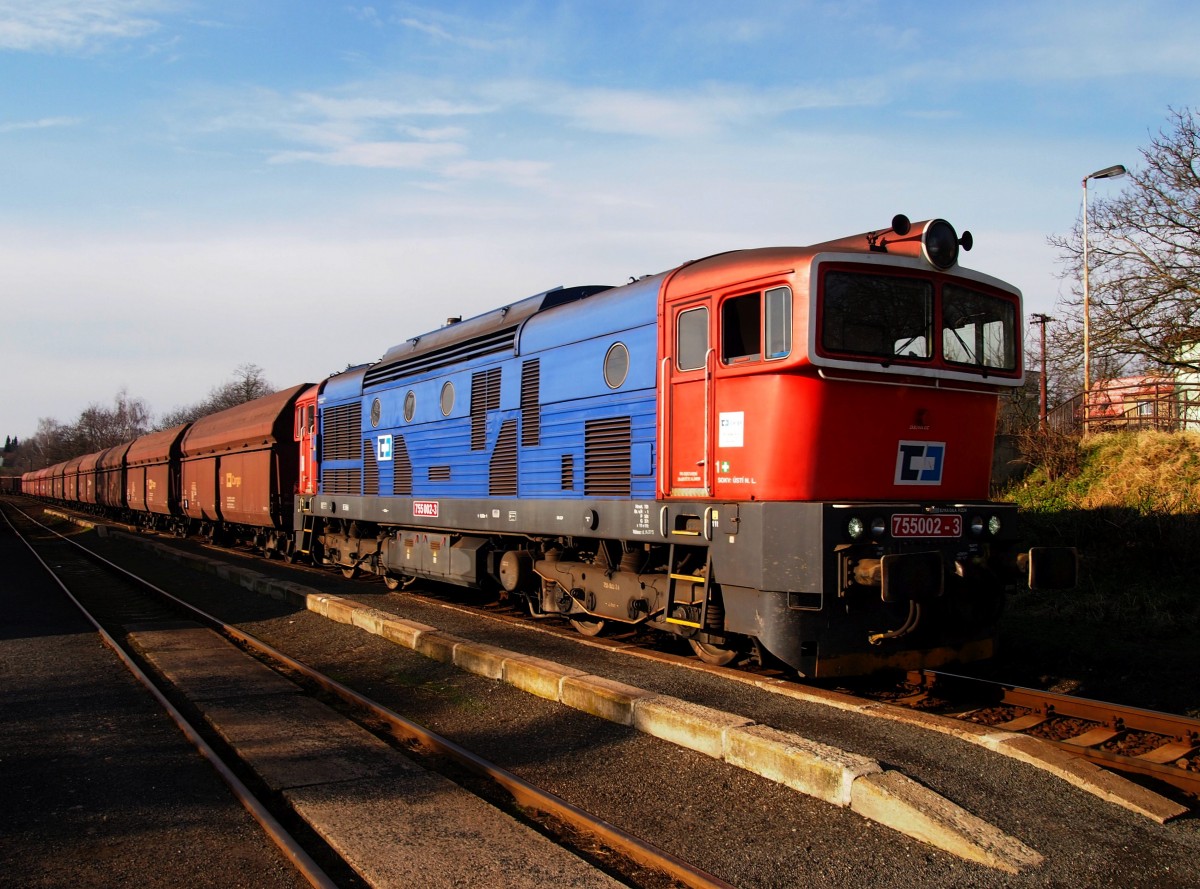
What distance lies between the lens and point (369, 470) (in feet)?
46.9

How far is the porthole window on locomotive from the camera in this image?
8.34m

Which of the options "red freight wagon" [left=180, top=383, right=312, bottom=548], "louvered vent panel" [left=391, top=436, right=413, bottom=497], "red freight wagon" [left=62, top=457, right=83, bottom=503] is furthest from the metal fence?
"red freight wagon" [left=62, top=457, right=83, bottom=503]

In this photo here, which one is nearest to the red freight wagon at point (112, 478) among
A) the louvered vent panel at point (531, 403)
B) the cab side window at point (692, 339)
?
the louvered vent panel at point (531, 403)

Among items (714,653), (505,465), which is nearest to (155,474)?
(505,465)

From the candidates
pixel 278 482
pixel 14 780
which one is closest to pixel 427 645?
pixel 14 780

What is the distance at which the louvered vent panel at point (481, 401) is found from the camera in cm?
1072

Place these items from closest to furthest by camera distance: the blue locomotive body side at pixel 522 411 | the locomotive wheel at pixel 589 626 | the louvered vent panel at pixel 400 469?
the blue locomotive body side at pixel 522 411 → the locomotive wheel at pixel 589 626 → the louvered vent panel at pixel 400 469

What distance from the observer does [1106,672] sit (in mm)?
8117

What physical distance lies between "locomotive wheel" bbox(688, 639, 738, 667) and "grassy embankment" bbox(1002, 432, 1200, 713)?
9.05ft

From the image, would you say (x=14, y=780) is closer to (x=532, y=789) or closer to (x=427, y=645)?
(x=532, y=789)

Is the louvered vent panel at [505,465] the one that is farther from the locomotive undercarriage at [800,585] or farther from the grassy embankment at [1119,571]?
the grassy embankment at [1119,571]

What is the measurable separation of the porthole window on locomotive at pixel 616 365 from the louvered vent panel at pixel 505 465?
78.7 inches

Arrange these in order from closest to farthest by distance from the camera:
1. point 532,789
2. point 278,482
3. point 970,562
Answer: point 532,789 < point 970,562 < point 278,482

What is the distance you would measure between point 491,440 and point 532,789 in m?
6.13
